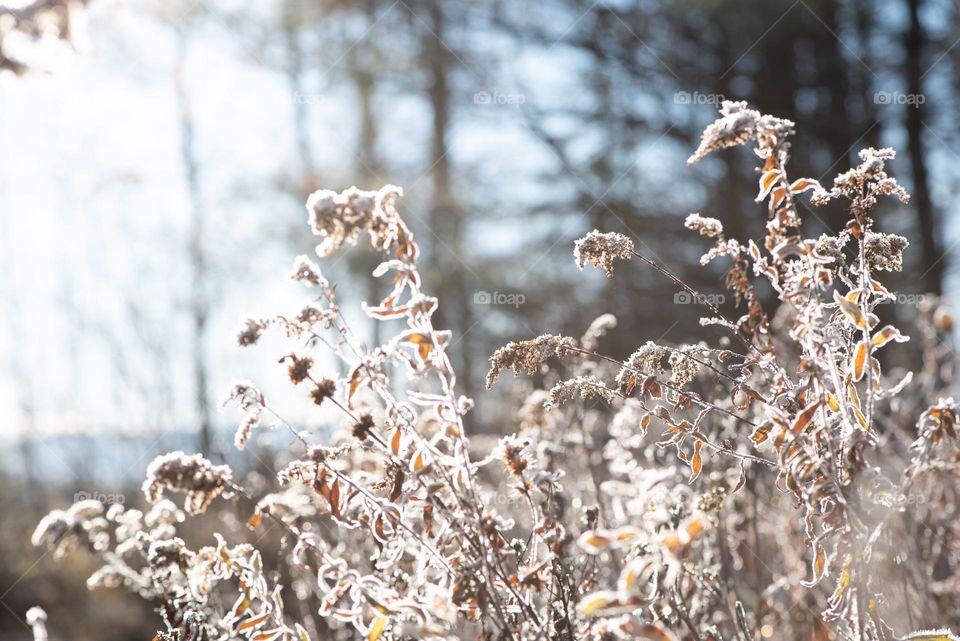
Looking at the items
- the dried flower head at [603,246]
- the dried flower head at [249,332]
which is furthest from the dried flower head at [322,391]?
the dried flower head at [603,246]

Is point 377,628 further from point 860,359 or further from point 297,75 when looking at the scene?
point 297,75

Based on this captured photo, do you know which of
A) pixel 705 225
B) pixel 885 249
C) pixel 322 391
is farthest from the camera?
pixel 705 225

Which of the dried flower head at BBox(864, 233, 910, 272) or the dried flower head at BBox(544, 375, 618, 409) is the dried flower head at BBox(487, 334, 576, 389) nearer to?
the dried flower head at BBox(544, 375, 618, 409)

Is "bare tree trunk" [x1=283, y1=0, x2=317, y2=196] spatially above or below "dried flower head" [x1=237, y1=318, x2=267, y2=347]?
above

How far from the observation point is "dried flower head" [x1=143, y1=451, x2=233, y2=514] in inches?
60.1

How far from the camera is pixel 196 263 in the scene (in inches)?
314

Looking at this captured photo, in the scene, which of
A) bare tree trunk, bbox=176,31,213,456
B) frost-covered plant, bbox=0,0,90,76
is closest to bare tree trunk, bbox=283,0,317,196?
bare tree trunk, bbox=176,31,213,456

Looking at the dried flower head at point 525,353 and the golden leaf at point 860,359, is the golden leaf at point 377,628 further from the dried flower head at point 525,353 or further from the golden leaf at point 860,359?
the golden leaf at point 860,359

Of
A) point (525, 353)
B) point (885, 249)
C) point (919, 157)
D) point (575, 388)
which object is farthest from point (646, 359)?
point (919, 157)

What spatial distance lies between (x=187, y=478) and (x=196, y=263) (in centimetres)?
692

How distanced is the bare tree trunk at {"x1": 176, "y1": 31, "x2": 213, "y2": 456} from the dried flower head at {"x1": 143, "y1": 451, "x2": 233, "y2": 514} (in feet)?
17.1

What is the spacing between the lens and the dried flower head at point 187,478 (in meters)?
1.53

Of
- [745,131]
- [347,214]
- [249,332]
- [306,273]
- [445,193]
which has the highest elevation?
[445,193]

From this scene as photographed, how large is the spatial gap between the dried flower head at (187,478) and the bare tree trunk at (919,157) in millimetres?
8430
